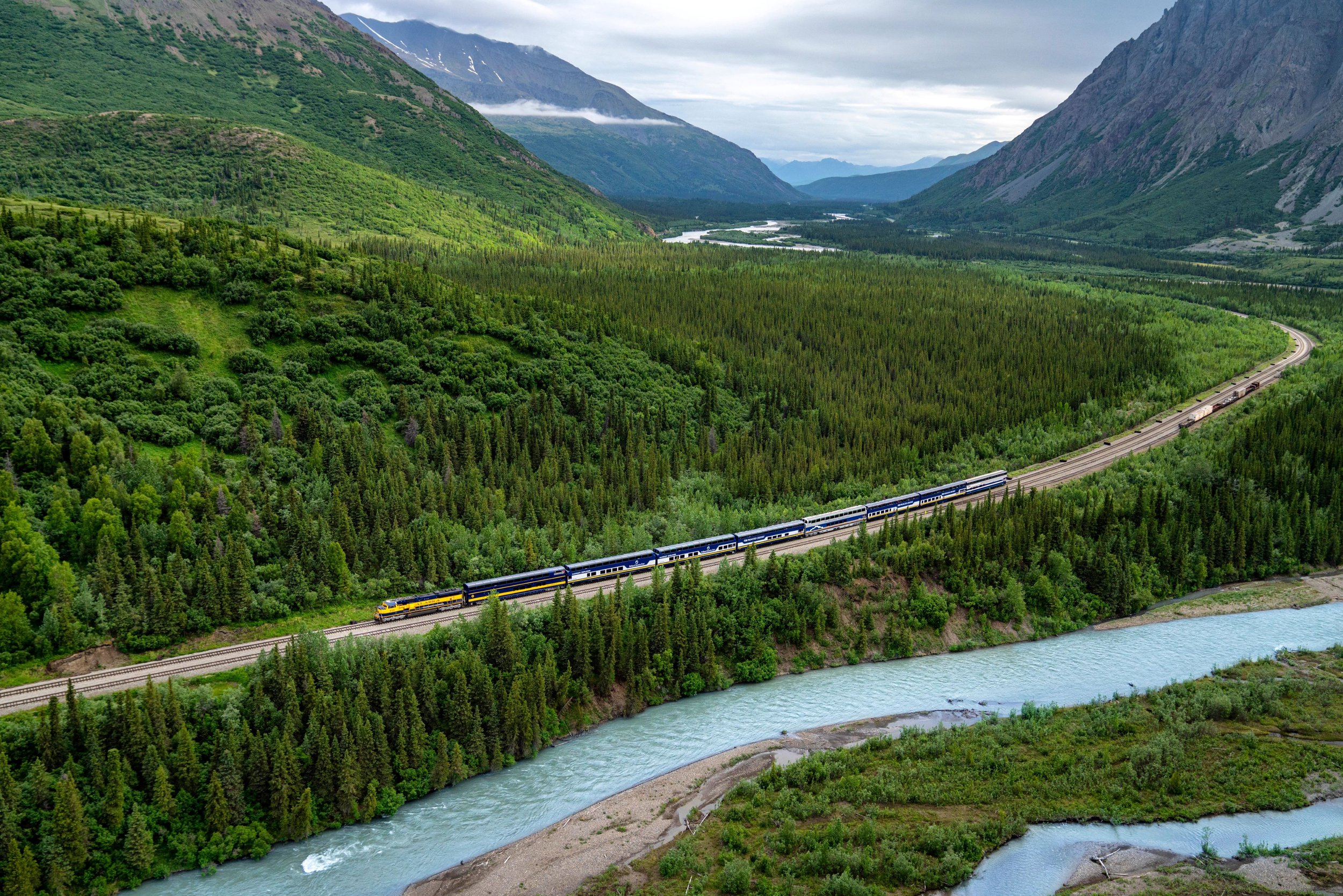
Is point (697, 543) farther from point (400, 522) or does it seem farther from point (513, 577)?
point (400, 522)

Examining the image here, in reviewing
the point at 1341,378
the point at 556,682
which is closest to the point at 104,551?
the point at 556,682

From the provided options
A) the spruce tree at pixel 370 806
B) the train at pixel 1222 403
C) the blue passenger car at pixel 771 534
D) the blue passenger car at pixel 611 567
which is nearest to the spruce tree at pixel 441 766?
the spruce tree at pixel 370 806

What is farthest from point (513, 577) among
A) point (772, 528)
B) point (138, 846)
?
point (138, 846)

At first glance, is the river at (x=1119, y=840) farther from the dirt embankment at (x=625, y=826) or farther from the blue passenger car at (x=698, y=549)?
the blue passenger car at (x=698, y=549)

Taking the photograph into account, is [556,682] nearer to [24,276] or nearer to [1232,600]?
[1232,600]

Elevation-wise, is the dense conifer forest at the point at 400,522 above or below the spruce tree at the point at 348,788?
above

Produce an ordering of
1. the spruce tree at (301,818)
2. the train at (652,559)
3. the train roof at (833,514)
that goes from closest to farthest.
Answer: the spruce tree at (301,818) → the train at (652,559) → the train roof at (833,514)

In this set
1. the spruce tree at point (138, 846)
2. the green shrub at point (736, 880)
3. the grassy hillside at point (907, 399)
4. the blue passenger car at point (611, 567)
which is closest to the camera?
the green shrub at point (736, 880)

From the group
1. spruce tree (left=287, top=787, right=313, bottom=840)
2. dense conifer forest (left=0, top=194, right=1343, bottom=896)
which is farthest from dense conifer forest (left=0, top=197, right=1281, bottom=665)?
spruce tree (left=287, top=787, right=313, bottom=840)
